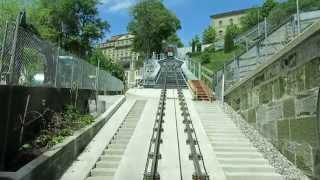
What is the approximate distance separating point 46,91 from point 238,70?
33.7 ft

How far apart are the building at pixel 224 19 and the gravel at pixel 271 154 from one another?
434ft

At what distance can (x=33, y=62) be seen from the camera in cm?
1085

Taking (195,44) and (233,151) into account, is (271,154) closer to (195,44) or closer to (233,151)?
(233,151)

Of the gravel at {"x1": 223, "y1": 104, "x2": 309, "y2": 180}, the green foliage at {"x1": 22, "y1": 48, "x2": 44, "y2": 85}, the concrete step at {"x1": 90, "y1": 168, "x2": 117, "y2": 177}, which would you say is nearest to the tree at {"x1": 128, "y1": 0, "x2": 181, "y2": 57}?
the gravel at {"x1": 223, "y1": 104, "x2": 309, "y2": 180}

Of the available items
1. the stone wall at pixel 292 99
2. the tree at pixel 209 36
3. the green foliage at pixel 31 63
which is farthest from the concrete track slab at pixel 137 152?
the tree at pixel 209 36

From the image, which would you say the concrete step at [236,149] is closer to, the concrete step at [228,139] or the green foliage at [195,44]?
the concrete step at [228,139]

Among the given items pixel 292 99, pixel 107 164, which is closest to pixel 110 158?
pixel 107 164

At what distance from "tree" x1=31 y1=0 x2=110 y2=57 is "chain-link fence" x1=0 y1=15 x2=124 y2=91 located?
4517 centimetres

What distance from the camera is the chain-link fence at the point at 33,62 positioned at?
29.9 ft

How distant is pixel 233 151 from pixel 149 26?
77429 mm

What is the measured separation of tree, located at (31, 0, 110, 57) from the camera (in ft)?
202

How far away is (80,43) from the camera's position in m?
61.5

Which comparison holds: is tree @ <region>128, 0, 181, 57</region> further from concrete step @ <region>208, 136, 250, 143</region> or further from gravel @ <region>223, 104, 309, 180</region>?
concrete step @ <region>208, 136, 250, 143</region>

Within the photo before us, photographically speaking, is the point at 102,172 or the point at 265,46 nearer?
the point at 102,172
